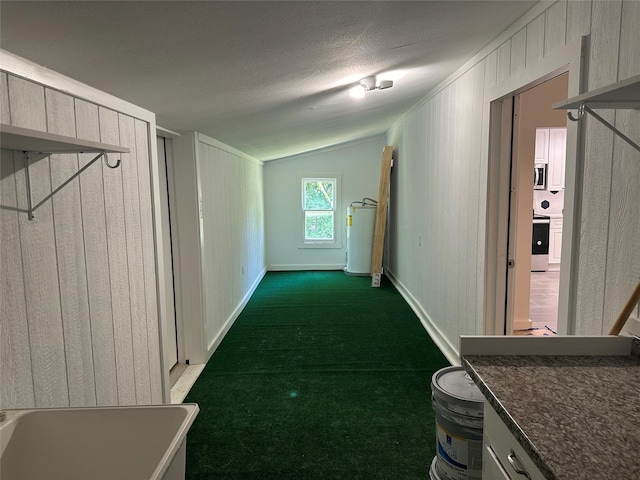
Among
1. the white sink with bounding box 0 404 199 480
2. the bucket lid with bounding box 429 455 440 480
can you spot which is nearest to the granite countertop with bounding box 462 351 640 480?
the white sink with bounding box 0 404 199 480

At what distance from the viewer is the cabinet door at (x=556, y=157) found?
658 cm

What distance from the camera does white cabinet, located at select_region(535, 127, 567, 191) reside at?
657 cm

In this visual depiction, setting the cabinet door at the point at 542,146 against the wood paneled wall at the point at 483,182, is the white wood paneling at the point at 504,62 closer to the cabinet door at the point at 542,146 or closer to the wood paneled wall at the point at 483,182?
the wood paneled wall at the point at 483,182

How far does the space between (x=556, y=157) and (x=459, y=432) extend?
6.29 m

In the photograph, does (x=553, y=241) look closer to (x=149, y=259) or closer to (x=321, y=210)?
(x=321, y=210)

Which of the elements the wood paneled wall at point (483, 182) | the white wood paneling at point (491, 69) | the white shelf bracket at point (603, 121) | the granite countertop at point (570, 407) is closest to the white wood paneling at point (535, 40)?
the wood paneled wall at point (483, 182)

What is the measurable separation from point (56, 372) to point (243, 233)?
3.94m

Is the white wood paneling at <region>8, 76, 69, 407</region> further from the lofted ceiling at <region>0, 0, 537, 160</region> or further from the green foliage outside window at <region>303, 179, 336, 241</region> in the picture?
the green foliage outside window at <region>303, 179, 336, 241</region>

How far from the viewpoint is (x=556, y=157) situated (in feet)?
22.0

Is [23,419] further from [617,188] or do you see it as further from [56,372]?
[617,188]

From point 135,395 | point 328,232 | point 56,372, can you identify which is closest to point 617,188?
point 56,372

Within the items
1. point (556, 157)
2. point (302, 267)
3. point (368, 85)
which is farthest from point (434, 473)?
point (556, 157)

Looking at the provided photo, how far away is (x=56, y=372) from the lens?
1391 mm

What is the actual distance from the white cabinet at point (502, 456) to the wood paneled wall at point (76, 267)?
1.36 m
